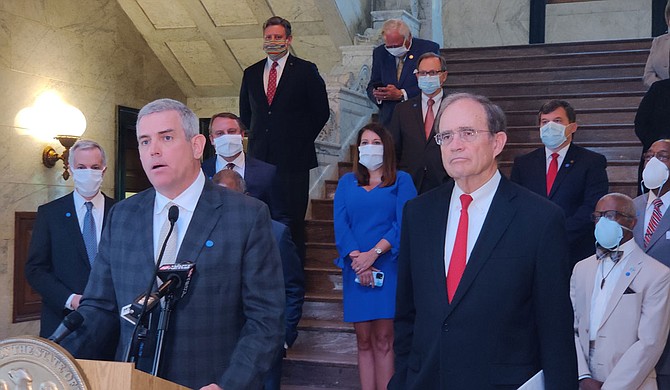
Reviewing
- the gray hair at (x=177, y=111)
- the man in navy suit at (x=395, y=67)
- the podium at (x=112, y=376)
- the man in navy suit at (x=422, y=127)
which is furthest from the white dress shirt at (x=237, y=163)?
the podium at (x=112, y=376)

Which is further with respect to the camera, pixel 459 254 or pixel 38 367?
pixel 459 254

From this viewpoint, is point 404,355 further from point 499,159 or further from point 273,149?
point 499,159

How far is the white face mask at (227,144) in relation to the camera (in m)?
5.65

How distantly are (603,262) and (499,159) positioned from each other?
11.3 ft

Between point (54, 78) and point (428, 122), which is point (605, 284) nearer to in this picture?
point (428, 122)

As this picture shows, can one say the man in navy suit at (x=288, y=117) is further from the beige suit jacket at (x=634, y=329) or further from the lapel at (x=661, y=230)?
the beige suit jacket at (x=634, y=329)

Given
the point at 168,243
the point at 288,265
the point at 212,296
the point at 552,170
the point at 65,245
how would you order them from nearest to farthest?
1. the point at 212,296
2. the point at 168,243
3. the point at 288,265
4. the point at 65,245
5. the point at 552,170

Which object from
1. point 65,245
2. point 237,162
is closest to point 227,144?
point 237,162

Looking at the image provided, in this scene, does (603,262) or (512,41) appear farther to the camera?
(512,41)

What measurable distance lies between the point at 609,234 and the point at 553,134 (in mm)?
1192

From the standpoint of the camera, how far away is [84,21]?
29.8ft

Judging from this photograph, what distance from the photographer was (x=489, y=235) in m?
2.92

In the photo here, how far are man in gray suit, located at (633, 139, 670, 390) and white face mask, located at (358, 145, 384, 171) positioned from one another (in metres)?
1.49

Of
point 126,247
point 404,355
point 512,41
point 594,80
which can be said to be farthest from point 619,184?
point 512,41
